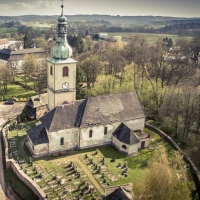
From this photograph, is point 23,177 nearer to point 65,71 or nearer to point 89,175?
point 89,175

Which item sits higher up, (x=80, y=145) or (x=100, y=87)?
(x=100, y=87)

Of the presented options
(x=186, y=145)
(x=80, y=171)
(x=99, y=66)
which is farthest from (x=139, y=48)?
(x=80, y=171)

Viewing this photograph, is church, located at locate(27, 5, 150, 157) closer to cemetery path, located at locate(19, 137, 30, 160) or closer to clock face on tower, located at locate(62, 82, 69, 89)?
clock face on tower, located at locate(62, 82, 69, 89)

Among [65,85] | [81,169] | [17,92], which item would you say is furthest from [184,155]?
[17,92]

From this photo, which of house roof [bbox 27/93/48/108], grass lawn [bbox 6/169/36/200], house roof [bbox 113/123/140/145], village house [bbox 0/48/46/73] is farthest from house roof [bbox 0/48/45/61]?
grass lawn [bbox 6/169/36/200]

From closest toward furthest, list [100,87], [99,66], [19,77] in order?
[100,87] → [99,66] → [19,77]

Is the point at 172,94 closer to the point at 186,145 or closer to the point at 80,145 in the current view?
the point at 186,145

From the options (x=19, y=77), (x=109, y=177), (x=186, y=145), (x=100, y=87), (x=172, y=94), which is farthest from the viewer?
(x=19, y=77)
